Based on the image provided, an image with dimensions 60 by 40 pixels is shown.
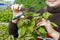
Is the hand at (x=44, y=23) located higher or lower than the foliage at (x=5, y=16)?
higher

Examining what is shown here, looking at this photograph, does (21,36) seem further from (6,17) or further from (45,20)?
(6,17)

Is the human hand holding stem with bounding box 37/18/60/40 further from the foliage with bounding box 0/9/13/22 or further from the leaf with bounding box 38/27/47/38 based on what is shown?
the foliage with bounding box 0/9/13/22

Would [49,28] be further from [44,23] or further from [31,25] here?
[31,25]

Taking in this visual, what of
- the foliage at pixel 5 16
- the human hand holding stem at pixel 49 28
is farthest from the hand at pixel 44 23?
the foliage at pixel 5 16

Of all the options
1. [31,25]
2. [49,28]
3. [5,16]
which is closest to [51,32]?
[49,28]

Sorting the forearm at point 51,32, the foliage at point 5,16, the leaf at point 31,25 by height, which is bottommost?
the foliage at point 5,16

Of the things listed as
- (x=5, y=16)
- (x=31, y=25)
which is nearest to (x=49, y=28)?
(x=31, y=25)

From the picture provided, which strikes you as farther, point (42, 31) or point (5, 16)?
point (5, 16)

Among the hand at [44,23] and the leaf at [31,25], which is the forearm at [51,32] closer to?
the hand at [44,23]

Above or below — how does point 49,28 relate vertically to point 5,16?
above

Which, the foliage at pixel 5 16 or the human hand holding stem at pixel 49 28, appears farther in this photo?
the foliage at pixel 5 16

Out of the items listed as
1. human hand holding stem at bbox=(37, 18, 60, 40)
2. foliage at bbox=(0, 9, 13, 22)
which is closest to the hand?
human hand holding stem at bbox=(37, 18, 60, 40)

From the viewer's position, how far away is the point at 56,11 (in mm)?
2820

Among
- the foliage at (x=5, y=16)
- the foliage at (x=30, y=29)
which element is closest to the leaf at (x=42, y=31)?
the foliage at (x=30, y=29)
